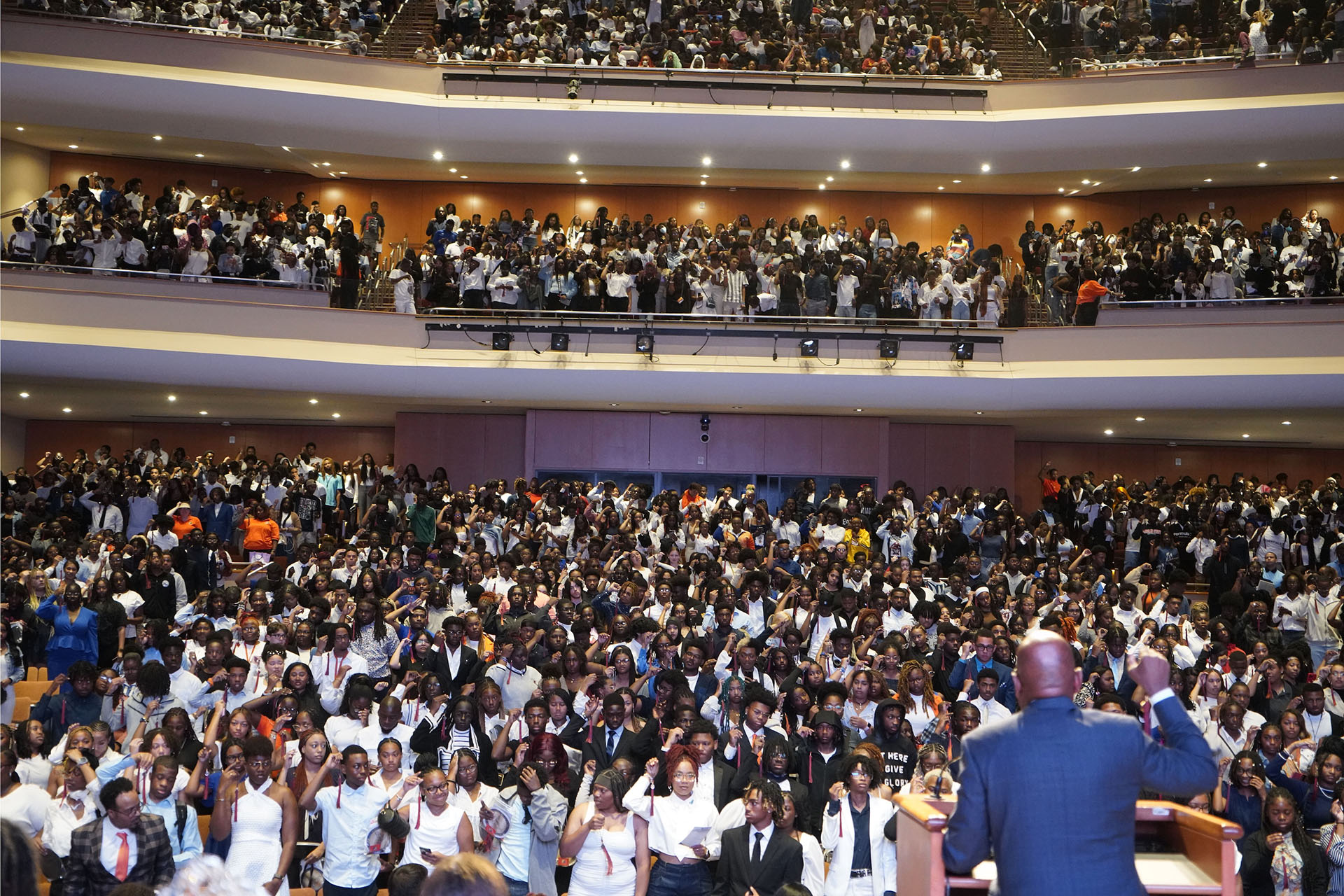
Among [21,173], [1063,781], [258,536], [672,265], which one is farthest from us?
[21,173]

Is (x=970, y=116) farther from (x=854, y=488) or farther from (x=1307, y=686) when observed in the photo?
(x=1307, y=686)

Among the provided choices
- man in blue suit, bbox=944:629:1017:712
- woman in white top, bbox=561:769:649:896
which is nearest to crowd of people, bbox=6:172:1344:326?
man in blue suit, bbox=944:629:1017:712

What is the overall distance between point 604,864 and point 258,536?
8555mm

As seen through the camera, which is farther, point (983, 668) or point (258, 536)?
point (258, 536)

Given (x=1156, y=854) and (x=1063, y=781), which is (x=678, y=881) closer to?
(x=1156, y=854)

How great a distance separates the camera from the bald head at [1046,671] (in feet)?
9.52

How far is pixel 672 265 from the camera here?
1712cm

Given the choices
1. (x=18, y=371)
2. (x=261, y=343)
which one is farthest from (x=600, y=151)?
(x=18, y=371)

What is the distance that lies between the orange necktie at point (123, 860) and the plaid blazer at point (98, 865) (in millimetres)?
25

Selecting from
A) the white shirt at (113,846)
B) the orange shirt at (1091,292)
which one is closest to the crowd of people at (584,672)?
the white shirt at (113,846)

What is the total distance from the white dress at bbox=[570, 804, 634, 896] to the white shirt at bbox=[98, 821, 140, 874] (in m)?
2.39

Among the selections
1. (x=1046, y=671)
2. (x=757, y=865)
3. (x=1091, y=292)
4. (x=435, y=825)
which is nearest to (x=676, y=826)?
(x=757, y=865)

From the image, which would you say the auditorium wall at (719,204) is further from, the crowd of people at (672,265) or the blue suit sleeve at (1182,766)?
the blue suit sleeve at (1182,766)

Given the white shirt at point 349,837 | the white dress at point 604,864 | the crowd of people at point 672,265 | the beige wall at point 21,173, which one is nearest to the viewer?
the white dress at point 604,864
